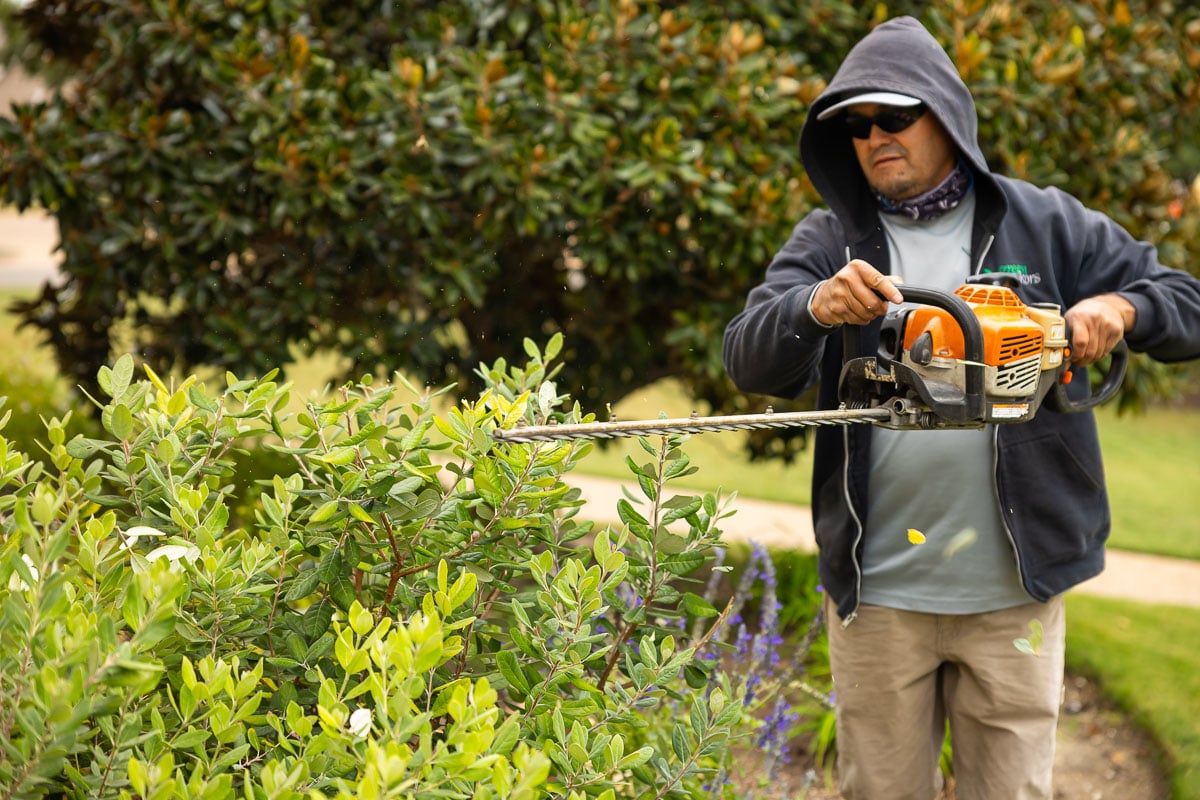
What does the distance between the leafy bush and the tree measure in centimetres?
188

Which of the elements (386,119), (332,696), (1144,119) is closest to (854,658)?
(332,696)

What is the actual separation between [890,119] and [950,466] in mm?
733

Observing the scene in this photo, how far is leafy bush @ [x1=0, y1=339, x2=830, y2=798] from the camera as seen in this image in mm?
1267

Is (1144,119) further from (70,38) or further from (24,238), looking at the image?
(24,238)

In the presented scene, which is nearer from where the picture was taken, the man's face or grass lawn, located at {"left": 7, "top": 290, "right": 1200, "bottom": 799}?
the man's face

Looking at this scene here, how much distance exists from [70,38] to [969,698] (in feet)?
14.1

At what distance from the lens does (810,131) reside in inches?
104

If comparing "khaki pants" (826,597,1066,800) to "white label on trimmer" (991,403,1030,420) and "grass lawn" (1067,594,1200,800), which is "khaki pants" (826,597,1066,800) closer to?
"white label on trimmer" (991,403,1030,420)

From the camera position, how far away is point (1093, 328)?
89.9 inches

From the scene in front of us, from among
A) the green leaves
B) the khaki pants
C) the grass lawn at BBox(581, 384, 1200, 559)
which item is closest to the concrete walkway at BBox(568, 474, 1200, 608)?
the grass lawn at BBox(581, 384, 1200, 559)

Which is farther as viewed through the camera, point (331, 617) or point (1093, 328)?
point (1093, 328)

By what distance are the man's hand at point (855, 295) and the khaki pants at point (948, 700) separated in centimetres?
75

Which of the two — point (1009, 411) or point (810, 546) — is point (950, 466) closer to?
point (1009, 411)

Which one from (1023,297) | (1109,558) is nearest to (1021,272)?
(1023,297)
